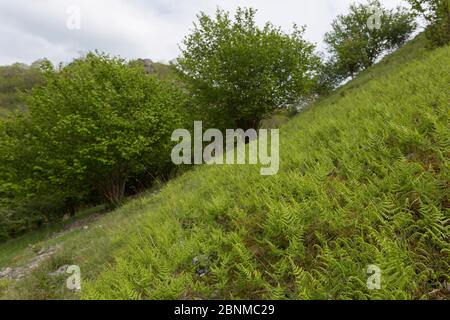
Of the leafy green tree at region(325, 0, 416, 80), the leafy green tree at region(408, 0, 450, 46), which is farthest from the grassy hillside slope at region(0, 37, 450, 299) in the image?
the leafy green tree at region(325, 0, 416, 80)

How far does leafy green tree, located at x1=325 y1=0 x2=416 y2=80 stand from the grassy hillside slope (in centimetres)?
3522

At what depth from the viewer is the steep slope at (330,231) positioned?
3.76 metres

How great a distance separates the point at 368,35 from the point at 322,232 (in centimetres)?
4449

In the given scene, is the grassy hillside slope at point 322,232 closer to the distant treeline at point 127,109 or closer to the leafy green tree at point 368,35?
the distant treeline at point 127,109

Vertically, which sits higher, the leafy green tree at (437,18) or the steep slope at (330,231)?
→ the leafy green tree at (437,18)

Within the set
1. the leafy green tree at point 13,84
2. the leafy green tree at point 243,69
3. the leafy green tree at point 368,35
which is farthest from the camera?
→ the leafy green tree at point 13,84

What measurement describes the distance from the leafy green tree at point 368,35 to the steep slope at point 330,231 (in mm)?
36096

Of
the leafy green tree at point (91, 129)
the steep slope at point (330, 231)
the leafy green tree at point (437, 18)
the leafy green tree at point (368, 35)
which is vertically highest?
the leafy green tree at point (368, 35)

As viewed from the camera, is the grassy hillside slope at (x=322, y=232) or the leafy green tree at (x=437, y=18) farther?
the leafy green tree at (x=437, y=18)

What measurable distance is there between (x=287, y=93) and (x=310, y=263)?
2446 centimetres

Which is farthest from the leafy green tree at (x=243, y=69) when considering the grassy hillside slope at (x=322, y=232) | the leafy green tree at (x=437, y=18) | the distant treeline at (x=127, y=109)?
the grassy hillside slope at (x=322, y=232)

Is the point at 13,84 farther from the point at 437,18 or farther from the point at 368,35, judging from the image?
the point at 437,18

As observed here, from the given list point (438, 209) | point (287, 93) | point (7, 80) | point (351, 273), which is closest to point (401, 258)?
point (351, 273)

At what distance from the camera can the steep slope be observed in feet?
12.3
